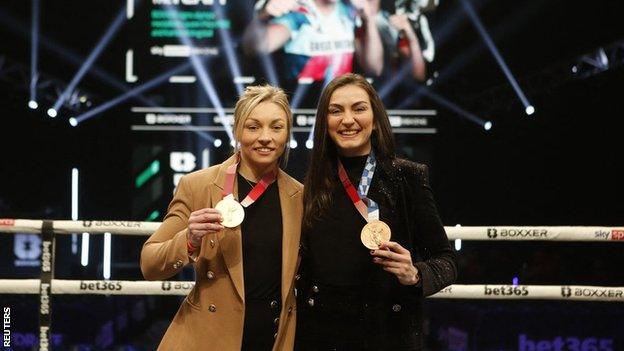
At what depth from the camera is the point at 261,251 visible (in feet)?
6.35

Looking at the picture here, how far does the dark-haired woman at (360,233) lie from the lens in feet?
6.29

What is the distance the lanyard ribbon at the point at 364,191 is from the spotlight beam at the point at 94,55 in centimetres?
672

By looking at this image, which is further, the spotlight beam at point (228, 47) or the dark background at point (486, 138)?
the dark background at point (486, 138)

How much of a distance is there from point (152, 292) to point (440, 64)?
5.58 meters

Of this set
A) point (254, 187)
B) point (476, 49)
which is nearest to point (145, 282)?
point (254, 187)

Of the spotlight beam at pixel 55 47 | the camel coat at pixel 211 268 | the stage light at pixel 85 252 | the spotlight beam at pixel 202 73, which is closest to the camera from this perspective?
the camel coat at pixel 211 268

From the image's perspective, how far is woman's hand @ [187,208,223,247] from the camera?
1.79 m

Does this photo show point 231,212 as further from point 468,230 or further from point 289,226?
point 468,230

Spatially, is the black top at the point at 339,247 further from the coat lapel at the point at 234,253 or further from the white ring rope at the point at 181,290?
the white ring rope at the point at 181,290

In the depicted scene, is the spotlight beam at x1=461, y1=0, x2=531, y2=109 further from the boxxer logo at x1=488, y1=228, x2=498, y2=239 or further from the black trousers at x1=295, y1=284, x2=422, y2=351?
the black trousers at x1=295, y1=284, x2=422, y2=351

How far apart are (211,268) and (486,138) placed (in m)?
7.33

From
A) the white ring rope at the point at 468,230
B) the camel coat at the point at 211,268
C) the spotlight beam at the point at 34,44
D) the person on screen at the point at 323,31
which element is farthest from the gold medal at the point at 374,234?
the spotlight beam at the point at 34,44

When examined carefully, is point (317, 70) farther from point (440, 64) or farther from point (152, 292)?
point (152, 292)

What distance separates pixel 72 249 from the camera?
924cm
